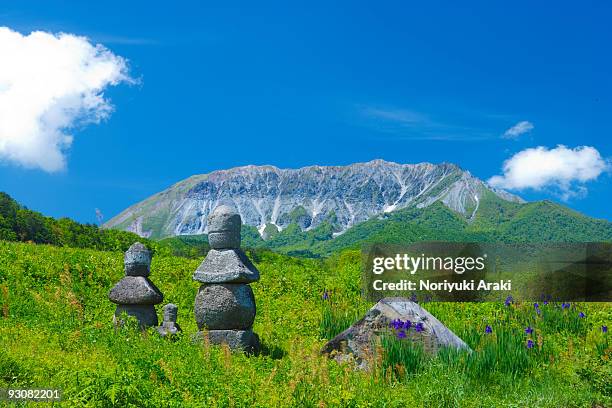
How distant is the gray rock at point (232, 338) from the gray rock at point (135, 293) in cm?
210

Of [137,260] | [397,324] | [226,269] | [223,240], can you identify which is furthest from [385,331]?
[137,260]

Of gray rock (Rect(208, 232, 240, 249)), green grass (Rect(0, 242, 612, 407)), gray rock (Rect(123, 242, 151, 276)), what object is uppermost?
gray rock (Rect(208, 232, 240, 249))

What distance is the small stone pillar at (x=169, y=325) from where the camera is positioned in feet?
45.1

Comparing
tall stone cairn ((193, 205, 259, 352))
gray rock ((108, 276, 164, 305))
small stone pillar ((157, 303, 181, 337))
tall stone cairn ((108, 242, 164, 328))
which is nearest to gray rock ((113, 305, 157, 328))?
tall stone cairn ((108, 242, 164, 328))

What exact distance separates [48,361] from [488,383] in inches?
296

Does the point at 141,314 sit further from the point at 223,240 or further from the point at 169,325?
the point at 223,240

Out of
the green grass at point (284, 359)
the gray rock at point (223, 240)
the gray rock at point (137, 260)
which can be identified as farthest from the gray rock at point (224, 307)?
the gray rock at point (137, 260)

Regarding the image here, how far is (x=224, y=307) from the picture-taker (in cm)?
1278

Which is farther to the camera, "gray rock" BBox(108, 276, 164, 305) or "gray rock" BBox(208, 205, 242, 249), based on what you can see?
"gray rock" BBox(108, 276, 164, 305)

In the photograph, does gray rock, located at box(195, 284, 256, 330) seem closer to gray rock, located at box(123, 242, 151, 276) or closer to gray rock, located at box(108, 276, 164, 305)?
gray rock, located at box(108, 276, 164, 305)

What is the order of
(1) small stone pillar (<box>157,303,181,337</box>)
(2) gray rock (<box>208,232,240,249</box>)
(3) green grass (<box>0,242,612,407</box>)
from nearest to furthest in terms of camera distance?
1. (3) green grass (<box>0,242,612,407</box>)
2. (2) gray rock (<box>208,232,240,249</box>)
3. (1) small stone pillar (<box>157,303,181,337</box>)

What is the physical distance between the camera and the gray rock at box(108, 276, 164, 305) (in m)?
14.2

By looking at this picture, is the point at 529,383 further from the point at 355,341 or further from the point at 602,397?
the point at 355,341

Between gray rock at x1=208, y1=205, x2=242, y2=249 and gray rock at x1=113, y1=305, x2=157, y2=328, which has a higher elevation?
gray rock at x1=208, y1=205, x2=242, y2=249
